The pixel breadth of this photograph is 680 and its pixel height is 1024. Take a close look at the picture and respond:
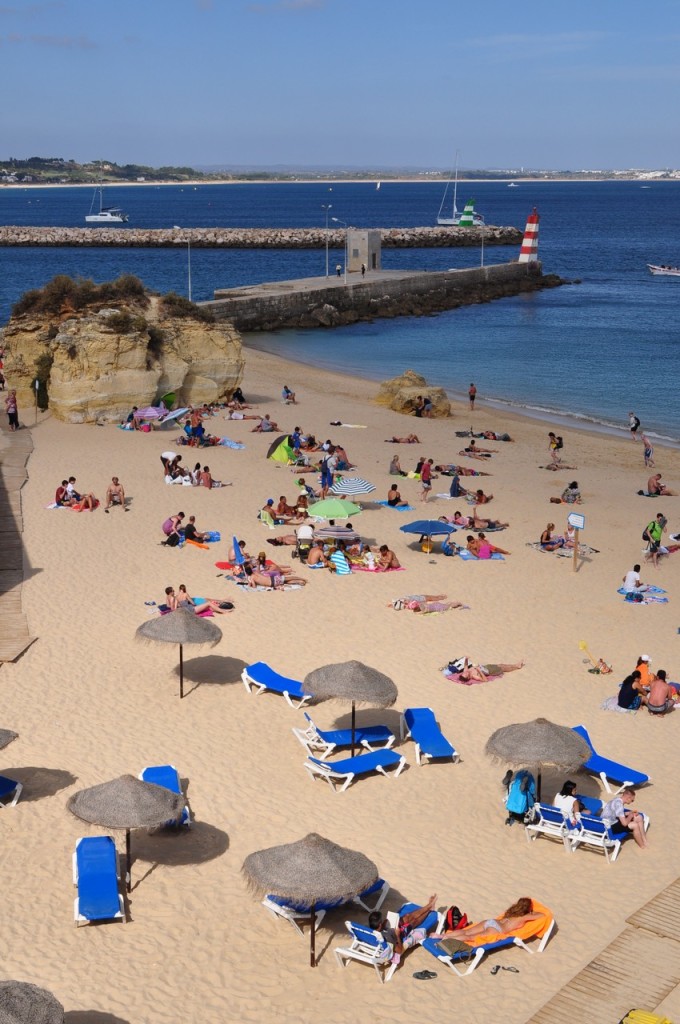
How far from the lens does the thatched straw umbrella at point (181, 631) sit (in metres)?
12.7

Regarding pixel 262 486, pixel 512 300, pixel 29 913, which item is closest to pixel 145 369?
pixel 262 486

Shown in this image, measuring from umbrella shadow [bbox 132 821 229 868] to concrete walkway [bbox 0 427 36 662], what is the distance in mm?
4063

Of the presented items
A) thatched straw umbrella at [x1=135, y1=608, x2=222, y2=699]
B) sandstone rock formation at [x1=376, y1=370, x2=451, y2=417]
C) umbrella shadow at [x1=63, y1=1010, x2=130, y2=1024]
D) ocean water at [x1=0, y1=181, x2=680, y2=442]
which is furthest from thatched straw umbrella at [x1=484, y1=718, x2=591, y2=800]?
ocean water at [x1=0, y1=181, x2=680, y2=442]

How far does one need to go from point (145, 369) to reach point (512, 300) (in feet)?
134

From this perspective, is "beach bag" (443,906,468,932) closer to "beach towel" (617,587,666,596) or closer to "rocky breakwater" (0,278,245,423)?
"beach towel" (617,587,666,596)

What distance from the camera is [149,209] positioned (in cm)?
18150

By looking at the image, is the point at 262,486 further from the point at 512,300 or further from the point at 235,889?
the point at 512,300

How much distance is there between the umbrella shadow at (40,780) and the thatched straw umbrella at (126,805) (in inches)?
56.7

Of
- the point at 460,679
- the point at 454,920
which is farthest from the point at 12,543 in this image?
the point at 454,920

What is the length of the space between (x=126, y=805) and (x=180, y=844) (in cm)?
117

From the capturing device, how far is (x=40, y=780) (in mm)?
10945

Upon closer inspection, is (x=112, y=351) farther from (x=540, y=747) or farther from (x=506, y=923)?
(x=506, y=923)

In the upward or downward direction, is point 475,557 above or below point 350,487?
below

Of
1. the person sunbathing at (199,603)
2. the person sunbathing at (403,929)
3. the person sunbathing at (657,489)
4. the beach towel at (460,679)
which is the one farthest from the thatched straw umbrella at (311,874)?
the person sunbathing at (657,489)
